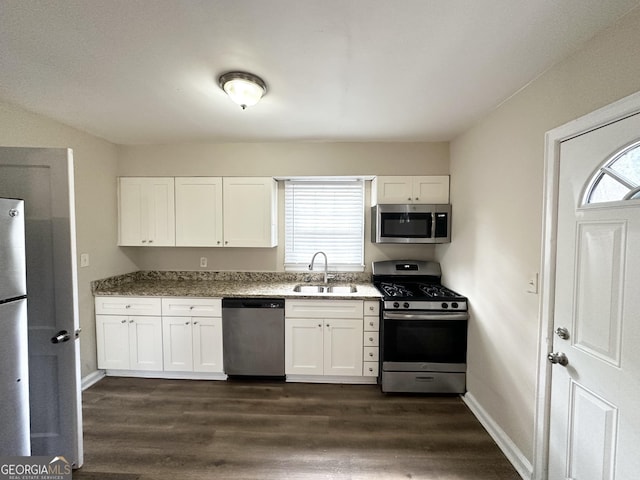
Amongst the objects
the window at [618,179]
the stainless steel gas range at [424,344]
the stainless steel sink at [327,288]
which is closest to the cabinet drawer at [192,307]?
the stainless steel sink at [327,288]

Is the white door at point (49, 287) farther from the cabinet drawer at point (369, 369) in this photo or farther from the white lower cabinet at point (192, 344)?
the cabinet drawer at point (369, 369)

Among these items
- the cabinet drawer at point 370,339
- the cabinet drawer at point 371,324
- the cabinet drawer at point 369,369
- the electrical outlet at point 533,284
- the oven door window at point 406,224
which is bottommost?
the cabinet drawer at point 369,369

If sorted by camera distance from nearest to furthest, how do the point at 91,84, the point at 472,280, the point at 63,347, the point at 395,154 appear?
the point at 63,347 → the point at 91,84 → the point at 472,280 → the point at 395,154

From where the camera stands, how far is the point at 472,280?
2.26 metres

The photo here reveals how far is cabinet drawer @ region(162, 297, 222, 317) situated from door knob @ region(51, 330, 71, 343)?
100 centimetres

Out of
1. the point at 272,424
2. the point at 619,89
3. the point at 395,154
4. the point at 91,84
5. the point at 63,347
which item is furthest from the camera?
the point at 395,154

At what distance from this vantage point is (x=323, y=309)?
248cm

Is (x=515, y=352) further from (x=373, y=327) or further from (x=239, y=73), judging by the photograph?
(x=239, y=73)

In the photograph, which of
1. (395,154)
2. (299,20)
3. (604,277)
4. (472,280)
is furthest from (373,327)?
(299,20)

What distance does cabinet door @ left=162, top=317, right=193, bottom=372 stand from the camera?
252 centimetres

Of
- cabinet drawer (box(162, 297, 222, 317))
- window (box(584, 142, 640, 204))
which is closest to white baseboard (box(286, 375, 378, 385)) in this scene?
cabinet drawer (box(162, 297, 222, 317))

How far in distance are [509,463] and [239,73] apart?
308 centimetres

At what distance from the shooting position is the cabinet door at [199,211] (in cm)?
283

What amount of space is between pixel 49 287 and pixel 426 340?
112 inches
